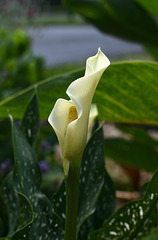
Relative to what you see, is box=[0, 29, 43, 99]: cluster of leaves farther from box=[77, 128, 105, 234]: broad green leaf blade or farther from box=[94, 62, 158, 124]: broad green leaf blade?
box=[77, 128, 105, 234]: broad green leaf blade

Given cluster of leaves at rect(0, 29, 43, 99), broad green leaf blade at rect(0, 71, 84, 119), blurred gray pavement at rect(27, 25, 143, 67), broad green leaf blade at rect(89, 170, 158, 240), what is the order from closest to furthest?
broad green leaf blade at rect(89, 170, 158, 240) < broad green leaf blade at rect(0, 71, 84, 119) < cluster of leaves at rect(0, 29, 43, 99) < blurred gray pavement at rect(27, 25, 143, 67)

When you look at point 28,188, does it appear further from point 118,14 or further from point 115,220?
point 118,14

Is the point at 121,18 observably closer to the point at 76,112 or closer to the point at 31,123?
the point at 31,123

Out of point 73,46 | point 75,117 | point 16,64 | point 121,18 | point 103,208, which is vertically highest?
point 75,117

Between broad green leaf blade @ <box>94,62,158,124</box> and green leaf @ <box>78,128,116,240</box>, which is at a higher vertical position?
broad green leaf blade @ <box>94,62,158,124</box>

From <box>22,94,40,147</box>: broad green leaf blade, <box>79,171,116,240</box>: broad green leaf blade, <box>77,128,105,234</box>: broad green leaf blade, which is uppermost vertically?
<box>22,94,40,147</box>: broad green leaf blade

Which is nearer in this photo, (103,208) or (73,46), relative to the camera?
(103,208)

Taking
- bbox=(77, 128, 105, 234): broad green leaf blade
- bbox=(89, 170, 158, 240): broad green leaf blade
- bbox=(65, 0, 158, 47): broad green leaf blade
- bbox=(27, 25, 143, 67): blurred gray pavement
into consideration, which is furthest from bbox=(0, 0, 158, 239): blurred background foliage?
bbox=(27, 25, 143, 67): blurred gray pavement

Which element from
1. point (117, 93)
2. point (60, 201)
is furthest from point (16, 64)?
point (60, 201)
